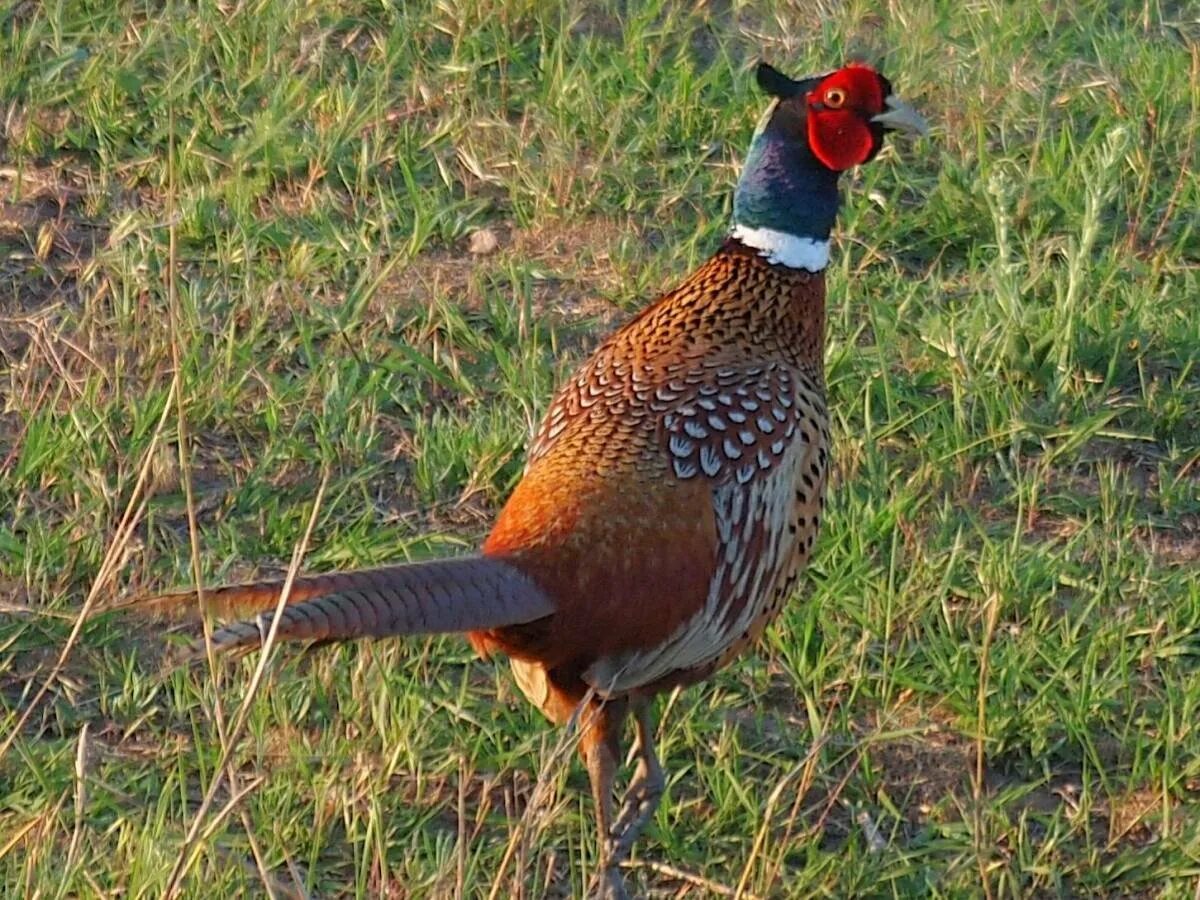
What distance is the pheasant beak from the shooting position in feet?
10.9

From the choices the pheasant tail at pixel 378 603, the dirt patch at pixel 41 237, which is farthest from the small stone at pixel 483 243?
the pheasant tail at pixel 378 603

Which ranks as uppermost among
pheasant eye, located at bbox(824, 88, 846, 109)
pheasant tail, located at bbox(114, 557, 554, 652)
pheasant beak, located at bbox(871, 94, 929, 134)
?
pheasant eye, located at bbox(824, 88, 846, 109)

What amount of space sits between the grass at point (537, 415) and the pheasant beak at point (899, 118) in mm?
681

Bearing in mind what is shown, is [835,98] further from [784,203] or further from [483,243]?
[483,243]

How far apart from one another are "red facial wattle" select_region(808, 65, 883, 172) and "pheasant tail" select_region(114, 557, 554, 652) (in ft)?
3.21

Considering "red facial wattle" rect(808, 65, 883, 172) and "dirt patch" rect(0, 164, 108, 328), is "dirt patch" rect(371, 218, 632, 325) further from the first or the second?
"red facial wattle" rect(808, 65, 883, 172)

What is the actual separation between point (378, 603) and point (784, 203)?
1.16m

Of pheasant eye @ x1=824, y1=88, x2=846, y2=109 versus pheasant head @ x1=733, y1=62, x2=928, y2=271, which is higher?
pheasant eye @ x1=824, y1=88, x2=846, y2=109

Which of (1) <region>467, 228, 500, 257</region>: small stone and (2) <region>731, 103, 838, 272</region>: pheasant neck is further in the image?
(1) <region>467, 228, 500, 257</region>: small stone

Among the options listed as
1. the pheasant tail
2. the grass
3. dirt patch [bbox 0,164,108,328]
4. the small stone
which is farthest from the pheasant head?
dirt patch [bbox 0,164,108,328]

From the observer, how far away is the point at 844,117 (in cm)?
329

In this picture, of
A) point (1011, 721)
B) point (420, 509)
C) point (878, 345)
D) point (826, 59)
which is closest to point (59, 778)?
point (420, 509)

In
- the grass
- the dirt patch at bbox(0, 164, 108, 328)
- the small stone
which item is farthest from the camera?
the small stone

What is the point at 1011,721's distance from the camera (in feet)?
10.9
